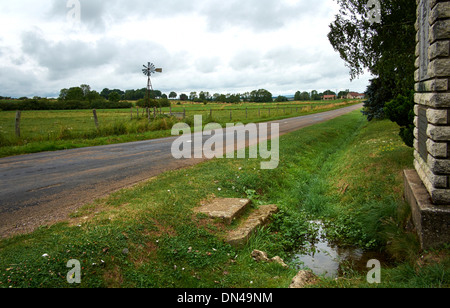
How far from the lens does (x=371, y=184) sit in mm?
7914

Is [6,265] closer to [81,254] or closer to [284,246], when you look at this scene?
[81,254]

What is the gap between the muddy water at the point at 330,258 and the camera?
16.0 feet

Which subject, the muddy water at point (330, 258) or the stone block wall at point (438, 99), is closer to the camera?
the stone block wall at point (438, 99)

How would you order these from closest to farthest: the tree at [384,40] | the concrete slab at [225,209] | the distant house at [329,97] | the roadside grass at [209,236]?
the roadside grass at [209,236], the concrete slab at [225,209], the tree at [384,40], the distant house at [329,97]

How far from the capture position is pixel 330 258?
5.32 m

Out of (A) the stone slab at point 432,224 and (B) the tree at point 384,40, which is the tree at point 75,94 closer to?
(B) the tree at point 384,40

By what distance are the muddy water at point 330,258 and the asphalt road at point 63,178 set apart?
155 inches

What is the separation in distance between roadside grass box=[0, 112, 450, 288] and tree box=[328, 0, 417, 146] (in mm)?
4239

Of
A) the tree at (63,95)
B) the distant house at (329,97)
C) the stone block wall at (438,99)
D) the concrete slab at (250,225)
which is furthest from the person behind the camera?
the distant house at (329,97)

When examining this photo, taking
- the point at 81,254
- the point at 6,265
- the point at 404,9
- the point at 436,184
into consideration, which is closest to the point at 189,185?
the point at 81,254

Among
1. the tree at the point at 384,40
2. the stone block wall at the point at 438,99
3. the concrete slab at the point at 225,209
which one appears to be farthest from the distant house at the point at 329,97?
the stone block wall at the point at 438,99

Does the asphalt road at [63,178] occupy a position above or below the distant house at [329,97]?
below

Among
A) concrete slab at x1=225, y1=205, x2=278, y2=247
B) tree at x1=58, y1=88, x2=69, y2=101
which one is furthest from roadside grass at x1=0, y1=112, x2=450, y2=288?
tree at x1=58, y1=88, x2=69, y2=101
